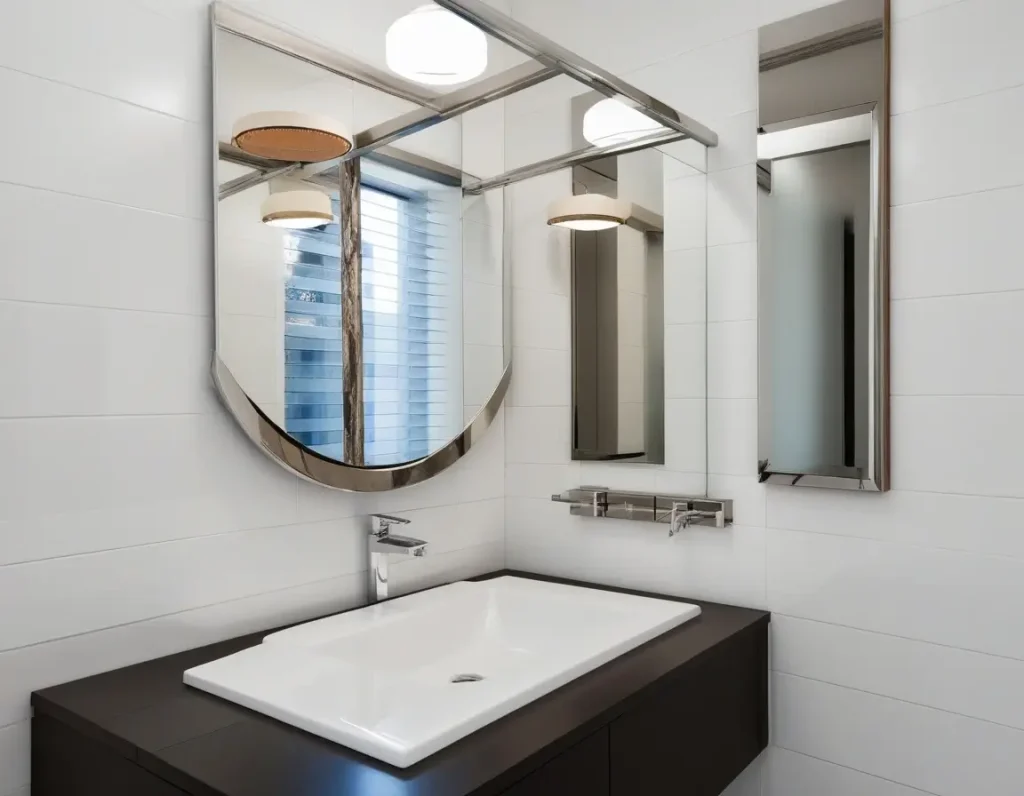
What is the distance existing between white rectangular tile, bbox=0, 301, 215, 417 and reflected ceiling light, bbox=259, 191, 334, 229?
23 centimetres

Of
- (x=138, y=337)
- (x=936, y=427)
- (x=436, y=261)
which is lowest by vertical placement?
(x=936, y=427)

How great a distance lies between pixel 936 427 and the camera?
4.71ft

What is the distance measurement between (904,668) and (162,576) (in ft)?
4.38

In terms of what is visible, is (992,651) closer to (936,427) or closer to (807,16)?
(936,427)

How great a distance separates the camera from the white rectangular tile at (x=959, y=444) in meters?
1.36

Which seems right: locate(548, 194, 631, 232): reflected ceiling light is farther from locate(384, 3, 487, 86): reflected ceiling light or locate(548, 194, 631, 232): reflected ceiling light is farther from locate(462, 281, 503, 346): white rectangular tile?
locate(384, 3, 487, 86): reflected ceiling light

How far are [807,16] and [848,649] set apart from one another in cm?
125

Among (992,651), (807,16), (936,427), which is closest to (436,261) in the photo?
(807,16)

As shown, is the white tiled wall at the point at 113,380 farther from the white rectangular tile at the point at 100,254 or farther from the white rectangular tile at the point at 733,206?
the white rectangular tile at the point at 733,206

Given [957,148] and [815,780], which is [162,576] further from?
[957,148]

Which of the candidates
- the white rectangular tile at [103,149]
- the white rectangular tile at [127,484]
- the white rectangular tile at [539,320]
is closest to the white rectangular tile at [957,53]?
the white rectangular tile at [539,320]

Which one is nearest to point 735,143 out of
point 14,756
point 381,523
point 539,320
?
point 539,320

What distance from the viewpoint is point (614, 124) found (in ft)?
5.53

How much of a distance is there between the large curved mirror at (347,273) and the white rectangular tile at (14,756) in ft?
1.82
